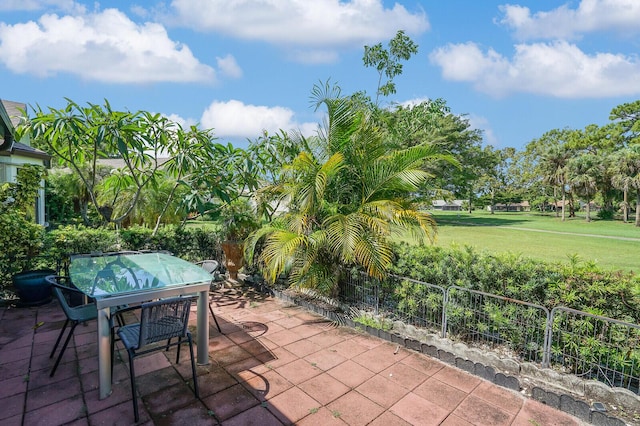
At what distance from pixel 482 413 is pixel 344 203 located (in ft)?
10.7

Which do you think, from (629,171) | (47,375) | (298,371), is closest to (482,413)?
(298,371)

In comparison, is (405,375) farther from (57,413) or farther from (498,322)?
(57,413)

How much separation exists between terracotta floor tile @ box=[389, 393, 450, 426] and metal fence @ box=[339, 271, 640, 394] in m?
1.20

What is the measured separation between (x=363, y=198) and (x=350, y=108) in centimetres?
151

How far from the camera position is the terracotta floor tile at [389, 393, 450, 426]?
2.60m

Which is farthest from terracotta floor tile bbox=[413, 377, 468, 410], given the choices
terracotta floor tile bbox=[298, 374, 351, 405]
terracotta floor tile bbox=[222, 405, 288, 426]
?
terracotta floor tile bbox=[222, 405, 288, 426]

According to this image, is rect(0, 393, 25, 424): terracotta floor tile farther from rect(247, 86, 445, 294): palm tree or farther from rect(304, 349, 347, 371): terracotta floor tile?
rect(247, 86, 445, 294): palm tree

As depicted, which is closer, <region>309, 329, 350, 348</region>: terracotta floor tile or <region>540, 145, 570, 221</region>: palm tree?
<region>309, 329, 350, 348</region>: terracotta floor tile

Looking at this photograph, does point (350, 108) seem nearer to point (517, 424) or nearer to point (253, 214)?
point (253, 214)

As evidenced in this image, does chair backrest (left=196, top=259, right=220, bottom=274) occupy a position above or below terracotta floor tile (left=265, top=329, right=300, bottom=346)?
above

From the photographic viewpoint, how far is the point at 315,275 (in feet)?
16.5

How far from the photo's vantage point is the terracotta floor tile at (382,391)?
2.86 meters

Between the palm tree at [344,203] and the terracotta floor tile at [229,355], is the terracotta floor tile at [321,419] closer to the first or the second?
the terracotta floor tile at [229,355]

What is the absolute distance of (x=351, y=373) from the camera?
10.9 feet
